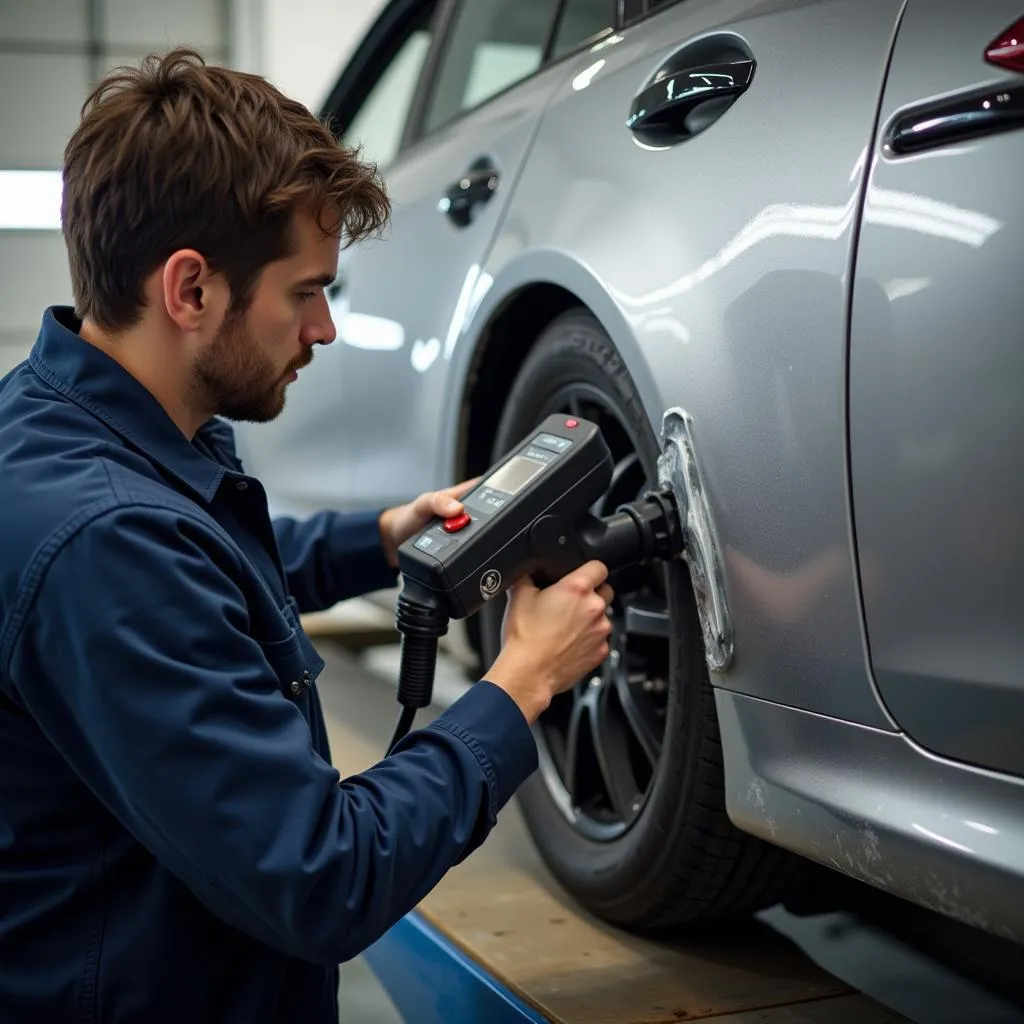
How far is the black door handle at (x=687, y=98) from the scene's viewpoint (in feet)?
3.86

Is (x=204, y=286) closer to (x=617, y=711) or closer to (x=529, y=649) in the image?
(x=529, y=649)

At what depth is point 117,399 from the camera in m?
1.06

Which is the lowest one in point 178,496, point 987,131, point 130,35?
point 130,35

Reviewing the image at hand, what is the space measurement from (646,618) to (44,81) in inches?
269

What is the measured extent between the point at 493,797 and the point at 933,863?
1.11 feet

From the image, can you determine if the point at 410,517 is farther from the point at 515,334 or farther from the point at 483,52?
the point at 483,52

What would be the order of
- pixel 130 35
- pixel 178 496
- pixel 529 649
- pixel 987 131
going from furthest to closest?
pixel 130 35, pixel 529 649, pixel 178 496, pixel 987 131

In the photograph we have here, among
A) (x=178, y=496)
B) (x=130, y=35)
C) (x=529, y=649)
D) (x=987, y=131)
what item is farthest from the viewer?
(x=130, y=35)

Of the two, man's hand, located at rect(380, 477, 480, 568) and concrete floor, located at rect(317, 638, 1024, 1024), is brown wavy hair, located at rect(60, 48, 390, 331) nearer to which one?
man's hand, located at rect(380, 477, 480, 568)

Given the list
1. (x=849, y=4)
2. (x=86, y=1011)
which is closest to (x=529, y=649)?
(x=86, y=1011)

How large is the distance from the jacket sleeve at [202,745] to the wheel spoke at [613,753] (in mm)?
501

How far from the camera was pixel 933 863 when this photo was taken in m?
0.98

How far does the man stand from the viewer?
91 centimetres

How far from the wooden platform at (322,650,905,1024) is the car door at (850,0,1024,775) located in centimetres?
46
